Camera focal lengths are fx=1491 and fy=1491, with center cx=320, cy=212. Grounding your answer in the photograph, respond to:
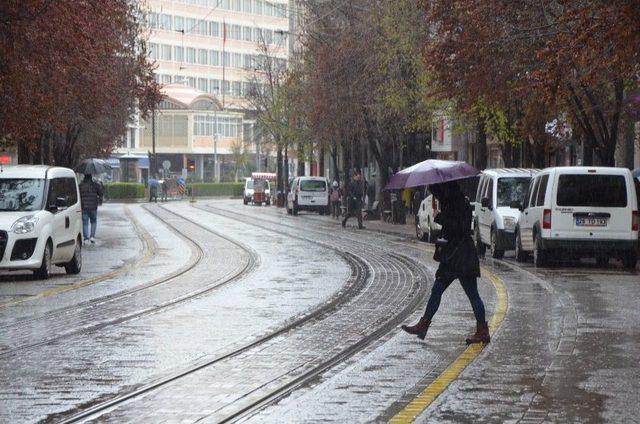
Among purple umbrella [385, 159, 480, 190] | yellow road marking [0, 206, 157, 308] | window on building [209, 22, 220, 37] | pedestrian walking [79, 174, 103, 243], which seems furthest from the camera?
window on building [209, 22, 220, 37]

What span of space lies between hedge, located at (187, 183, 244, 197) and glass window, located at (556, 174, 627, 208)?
94.0 meters

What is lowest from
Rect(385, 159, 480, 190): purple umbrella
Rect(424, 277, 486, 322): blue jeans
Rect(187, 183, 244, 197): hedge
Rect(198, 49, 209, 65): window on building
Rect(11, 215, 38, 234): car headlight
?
Rect(187, 183, 244, 197): hedge

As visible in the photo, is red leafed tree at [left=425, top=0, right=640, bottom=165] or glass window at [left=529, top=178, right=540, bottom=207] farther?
red leafed tree at [left=425, top=0, right=640, bottom=165]

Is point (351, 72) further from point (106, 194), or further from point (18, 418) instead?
point (106, 194)

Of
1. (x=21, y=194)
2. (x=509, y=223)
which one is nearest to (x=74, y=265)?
(x=21, y=194)

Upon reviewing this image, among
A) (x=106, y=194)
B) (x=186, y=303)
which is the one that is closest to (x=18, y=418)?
(x=186, y=303)

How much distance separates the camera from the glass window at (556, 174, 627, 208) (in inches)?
1035

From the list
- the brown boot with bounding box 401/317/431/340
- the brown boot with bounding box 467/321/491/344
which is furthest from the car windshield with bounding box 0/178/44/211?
the brown boot with bounding box 467/321/491/344

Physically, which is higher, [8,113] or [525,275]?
[8,113]

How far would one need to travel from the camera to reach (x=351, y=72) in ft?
175

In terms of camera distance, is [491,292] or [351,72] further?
[351,72]

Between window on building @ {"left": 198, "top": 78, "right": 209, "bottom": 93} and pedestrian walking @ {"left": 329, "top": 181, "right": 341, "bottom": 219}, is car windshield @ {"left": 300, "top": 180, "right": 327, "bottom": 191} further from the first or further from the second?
window on building @ {"left": 198, "top": 78, "right": 209, "bottom": 93}

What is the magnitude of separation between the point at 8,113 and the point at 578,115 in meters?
14.7

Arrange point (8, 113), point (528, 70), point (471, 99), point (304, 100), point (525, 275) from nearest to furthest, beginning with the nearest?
point (525, 275)
point (8, 113)
point (528, 70)
point (471, 99)
point (304, 100)
